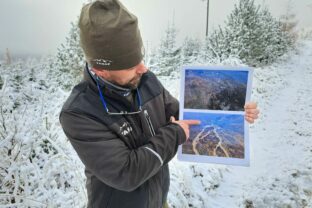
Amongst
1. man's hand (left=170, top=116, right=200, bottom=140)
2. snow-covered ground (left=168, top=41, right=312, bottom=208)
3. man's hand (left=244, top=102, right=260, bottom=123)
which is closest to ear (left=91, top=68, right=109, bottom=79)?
man's hand (left=170, top=116, right=200, bottom=140)

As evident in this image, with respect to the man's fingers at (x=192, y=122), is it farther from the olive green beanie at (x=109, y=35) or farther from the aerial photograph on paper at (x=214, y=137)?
the olive green beanie at (x=109, y=35)

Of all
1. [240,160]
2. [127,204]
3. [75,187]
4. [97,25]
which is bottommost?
[75,187]

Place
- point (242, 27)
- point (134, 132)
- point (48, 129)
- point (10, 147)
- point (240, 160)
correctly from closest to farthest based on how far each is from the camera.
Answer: point (134, 132), point (240, 160), point (10, 147), point (48, 129), point (242, 27)

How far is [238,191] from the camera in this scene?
3.53m

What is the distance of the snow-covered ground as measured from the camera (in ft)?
10.6

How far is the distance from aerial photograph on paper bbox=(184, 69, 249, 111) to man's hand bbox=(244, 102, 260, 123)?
3 centimetres

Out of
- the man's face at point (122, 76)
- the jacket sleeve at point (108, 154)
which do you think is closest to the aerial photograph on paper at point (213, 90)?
the man's face at point (122, 76)

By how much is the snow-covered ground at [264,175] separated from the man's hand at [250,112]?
1.73 m

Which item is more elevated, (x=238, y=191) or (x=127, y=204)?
(x=127, y=204)

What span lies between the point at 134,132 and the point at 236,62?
7267 mm

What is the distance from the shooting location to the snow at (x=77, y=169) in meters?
2.49

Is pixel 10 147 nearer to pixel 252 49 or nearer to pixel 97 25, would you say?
pixel 97 25

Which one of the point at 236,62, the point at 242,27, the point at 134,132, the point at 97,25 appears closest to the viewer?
the point at 97,25

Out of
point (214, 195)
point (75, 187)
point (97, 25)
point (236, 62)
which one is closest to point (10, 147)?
point (75, 187)
